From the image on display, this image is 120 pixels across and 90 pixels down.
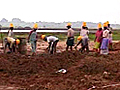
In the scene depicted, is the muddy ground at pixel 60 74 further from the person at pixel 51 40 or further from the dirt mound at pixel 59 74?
the person at pixel 51 40

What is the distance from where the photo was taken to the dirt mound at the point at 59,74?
26.0 feet

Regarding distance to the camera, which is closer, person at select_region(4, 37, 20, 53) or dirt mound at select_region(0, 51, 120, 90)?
dirt mound at select_region(0, 51, 120, 90)

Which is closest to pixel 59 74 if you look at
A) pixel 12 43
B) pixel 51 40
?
pixel 51 40

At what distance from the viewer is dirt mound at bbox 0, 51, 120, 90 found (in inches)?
313

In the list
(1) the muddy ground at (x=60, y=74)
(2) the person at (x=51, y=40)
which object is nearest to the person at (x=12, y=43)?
(2) the person at (x=51, y=40)

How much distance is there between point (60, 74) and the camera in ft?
30.9

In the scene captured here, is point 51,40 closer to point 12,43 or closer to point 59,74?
point 12,43

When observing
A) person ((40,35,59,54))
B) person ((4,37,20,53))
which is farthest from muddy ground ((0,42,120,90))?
person ((4,37,20,53))

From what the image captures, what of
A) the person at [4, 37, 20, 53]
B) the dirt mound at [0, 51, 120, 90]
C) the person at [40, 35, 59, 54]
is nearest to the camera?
the dirt mound at [0, 51, 120, 90]

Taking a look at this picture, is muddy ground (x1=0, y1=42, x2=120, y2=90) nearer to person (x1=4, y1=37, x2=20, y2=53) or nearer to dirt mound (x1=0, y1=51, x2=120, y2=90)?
dirt mound (x1=0, y1=51, x2=120, y2=90)

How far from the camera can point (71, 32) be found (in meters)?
14.2

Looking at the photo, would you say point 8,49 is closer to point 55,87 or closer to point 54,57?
point 54,57

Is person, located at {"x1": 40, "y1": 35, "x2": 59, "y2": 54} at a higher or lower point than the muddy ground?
higher

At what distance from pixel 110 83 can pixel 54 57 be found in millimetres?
3933
